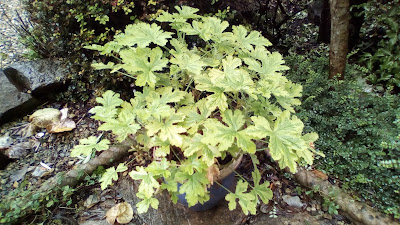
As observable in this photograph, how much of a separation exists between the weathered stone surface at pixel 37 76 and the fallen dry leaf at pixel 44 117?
0.92 ft

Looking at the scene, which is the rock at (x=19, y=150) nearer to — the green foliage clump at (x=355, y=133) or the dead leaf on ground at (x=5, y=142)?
the dead leaf on ground at (x=5, y=142)

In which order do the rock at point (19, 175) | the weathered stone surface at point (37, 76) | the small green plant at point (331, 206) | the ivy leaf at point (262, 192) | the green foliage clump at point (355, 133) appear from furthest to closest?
the weathered stone surface at point (37, 76) < the rock at point (19, 175) < the small green plant at point (331, 206) < the green foliage clump at point (355, 133) < the ivy leaf at point (262, 192)

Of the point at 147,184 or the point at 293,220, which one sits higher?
the point at 147,184

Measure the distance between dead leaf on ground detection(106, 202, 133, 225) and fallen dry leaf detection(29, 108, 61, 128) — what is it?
123 centimetres

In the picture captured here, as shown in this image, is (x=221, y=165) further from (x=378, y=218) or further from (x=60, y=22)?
(x=60, y=22)

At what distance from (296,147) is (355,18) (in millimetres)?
2389

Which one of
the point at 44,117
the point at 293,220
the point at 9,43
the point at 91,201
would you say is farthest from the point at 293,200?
the point at 9,43

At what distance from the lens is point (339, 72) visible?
2.46 m

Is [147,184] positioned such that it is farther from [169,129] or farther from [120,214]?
[120,214]

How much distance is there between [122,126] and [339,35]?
1930mm

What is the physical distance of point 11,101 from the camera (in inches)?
110

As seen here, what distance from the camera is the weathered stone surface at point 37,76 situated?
2934 mm

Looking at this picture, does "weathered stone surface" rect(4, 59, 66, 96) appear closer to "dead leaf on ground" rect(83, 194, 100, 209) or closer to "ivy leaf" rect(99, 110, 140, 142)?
"dead leaf on ground" rect(83, 194, 100, 209)

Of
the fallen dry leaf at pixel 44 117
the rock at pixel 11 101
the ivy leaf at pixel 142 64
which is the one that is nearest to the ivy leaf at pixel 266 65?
the ivy leaf at pixel 142 64
